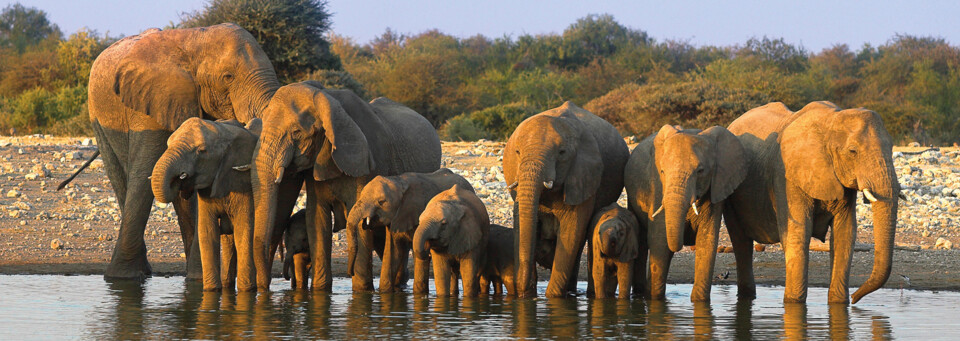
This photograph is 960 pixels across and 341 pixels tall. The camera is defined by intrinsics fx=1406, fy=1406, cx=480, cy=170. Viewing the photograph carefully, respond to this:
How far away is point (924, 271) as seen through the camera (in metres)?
12.1

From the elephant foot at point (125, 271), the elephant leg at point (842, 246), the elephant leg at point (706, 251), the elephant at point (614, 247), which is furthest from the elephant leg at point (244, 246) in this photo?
the elephant leg at point (842, 246)

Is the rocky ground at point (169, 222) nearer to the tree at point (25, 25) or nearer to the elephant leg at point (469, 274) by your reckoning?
the elephant leg at point (469, 274)

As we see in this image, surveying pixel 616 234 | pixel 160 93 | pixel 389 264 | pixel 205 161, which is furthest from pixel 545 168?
pixel 160 93

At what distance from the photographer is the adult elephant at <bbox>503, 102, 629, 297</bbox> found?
388 inches

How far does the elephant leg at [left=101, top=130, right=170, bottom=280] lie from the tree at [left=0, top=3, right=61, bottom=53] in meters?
42.4

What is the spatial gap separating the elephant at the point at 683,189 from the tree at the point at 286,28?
59.8 feet

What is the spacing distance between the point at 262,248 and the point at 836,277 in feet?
13.5

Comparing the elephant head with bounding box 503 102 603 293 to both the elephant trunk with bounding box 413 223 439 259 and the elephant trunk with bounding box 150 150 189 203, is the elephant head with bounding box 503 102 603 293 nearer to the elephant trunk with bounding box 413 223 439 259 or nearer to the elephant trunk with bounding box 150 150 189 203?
the elephant trunk with bounding box 413 223 439 259

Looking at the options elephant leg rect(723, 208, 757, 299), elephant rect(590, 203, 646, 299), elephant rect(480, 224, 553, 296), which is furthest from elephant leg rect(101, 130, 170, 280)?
elephant leg rect(723, 208, 757, 299)

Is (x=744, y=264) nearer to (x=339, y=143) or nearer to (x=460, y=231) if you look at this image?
(x=460, y=231)

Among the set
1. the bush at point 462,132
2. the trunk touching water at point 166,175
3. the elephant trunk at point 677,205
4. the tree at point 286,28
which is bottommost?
the elephant trunk at point 677,205

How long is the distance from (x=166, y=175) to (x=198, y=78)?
2.04 metres

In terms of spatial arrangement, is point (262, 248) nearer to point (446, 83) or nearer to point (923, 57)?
point (446, 83)

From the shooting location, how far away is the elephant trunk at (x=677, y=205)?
371 inches
